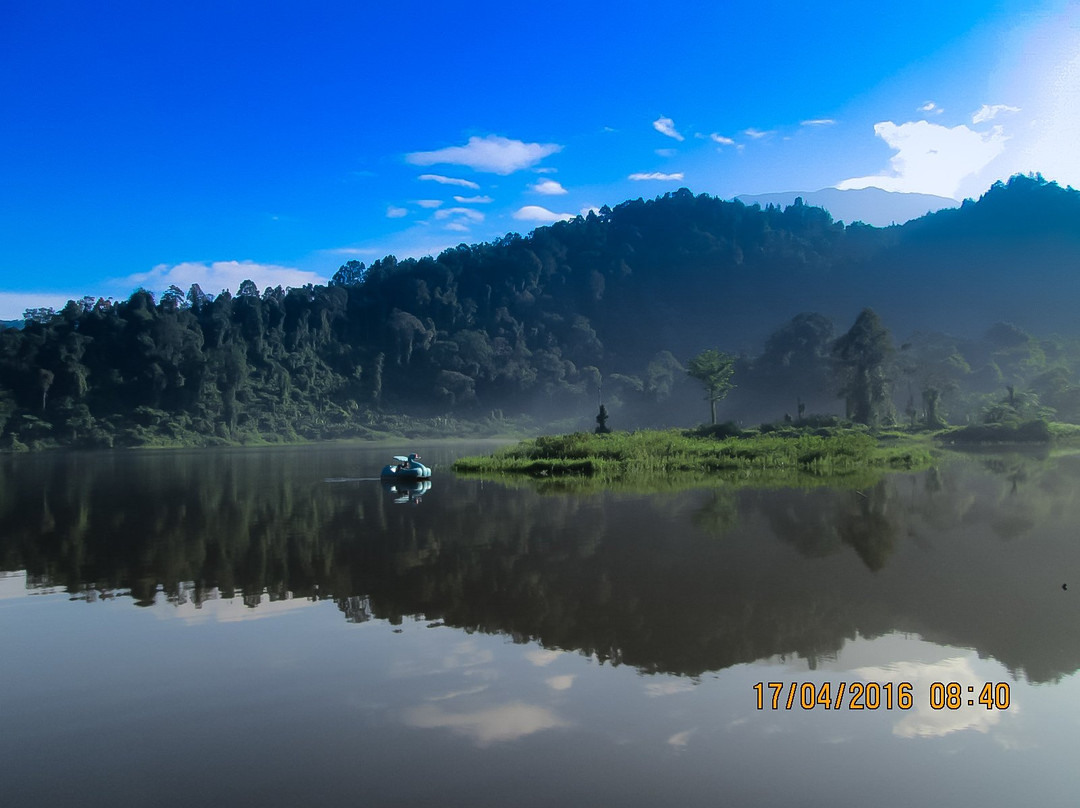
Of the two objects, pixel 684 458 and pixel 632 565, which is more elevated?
Answer: pixel 684 458

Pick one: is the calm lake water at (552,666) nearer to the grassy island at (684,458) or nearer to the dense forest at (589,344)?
the grassy island at (684,458)

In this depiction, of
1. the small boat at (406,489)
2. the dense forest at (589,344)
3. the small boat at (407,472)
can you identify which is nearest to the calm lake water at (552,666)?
the small boat at (406,489)

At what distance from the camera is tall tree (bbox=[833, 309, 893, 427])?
68.9 meters

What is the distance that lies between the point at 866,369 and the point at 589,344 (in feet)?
359

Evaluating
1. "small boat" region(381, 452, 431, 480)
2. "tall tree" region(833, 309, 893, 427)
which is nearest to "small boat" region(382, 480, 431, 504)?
"small boat" region(381, 452, 431, 480)

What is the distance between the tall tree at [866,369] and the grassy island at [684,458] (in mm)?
32368

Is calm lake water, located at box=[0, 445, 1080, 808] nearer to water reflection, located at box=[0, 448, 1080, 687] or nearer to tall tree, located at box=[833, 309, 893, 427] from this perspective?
water reflection, located at box=[0, 448, 1080, 687]

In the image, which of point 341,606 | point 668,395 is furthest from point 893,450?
point 668,395

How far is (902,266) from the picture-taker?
180500mm

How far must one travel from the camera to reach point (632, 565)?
1283 cm

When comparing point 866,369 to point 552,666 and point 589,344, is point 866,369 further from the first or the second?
point 589,344

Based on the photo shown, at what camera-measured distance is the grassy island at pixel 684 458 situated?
31219mm

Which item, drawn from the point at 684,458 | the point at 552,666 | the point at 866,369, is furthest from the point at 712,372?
the point at 552,666

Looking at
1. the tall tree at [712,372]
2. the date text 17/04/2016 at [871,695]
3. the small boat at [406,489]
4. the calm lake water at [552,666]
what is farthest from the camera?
the tall tree at [712,372]
